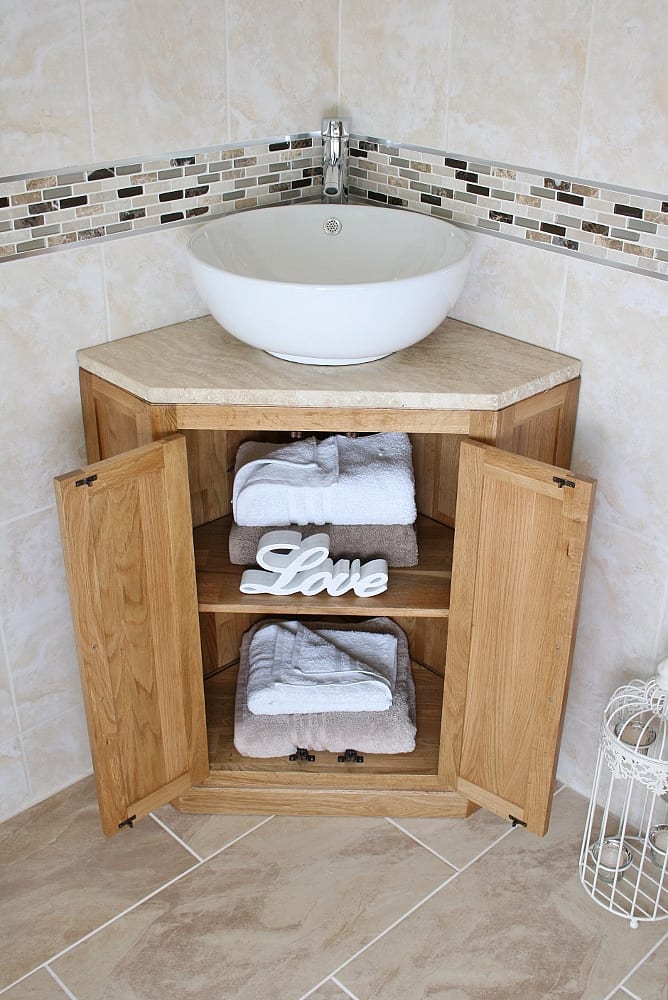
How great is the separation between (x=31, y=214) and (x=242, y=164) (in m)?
0.44

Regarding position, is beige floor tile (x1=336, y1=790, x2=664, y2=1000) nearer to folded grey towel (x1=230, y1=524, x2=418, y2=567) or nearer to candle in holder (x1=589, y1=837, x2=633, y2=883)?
candle in holder (x1=589, y1=837, x2=633, y2=883)

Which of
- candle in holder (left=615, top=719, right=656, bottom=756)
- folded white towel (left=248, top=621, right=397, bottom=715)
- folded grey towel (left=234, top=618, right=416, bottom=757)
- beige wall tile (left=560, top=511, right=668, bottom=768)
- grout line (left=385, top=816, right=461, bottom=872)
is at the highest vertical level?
beige wall tile (left=560, top=511, right=668, bottom=768)

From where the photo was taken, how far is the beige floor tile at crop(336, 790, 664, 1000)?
5.51 feet

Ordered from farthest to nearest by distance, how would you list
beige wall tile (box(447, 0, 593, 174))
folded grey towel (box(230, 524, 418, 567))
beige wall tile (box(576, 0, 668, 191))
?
folded grey towel (box(230, 524, 418, 567)) → beige wall tile (box(447, 0, 593, 174)) → beige wall tile (box(576, 0, 668, 191))

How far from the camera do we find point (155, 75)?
173 cm

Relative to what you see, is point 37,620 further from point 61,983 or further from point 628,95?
point 628,95

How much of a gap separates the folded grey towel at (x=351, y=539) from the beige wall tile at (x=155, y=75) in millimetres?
679

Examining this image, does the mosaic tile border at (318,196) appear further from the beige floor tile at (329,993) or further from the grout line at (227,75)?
the beige floor tile at (329,993)

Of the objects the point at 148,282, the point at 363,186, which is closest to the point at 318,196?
the point at 363,186

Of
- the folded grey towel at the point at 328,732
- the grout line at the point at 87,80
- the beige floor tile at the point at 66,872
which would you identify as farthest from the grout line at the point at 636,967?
the grout line at the point at 87,80

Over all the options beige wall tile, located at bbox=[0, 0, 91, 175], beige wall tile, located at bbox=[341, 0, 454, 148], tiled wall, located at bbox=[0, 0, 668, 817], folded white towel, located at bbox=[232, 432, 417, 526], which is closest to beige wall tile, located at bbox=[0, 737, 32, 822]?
tiled wall, located at bbox=[0, 0, 668, 817]

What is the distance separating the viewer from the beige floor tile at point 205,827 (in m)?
1.94

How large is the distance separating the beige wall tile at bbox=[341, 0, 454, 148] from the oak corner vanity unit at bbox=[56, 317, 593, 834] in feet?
1.24

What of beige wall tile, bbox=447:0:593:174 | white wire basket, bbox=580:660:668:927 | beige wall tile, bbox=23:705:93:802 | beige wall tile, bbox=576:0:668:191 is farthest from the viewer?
beige wall tile, bbox=23:705:93:802
